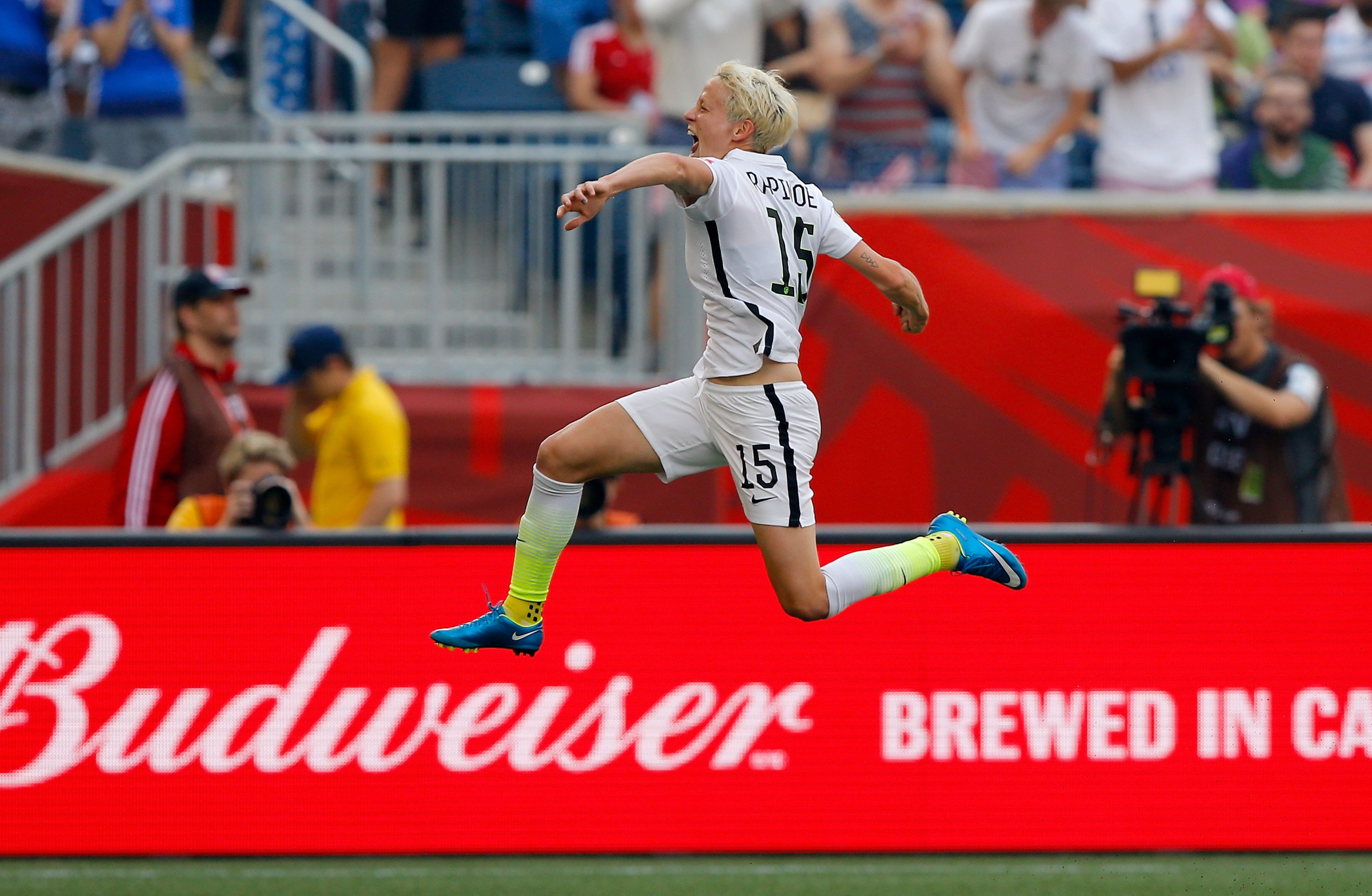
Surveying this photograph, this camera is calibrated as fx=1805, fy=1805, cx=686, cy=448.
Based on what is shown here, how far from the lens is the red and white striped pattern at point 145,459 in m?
7.22

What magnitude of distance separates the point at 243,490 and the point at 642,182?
2.99 meters

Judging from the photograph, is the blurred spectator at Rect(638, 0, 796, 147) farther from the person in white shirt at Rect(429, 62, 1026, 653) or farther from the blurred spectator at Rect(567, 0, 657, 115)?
the person in white shirt at Rect(429, 62, 1026, 653)

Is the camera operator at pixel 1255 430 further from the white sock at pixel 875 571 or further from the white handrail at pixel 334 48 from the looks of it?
the white handrail at pixel 334 48

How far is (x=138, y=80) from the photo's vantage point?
33.0 feet

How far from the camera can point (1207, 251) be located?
8812 millimetres

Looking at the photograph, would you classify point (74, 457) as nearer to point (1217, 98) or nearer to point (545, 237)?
point (545, 237)

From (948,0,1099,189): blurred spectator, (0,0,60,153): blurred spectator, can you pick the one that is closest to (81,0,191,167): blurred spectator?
(0,0,60,153): blurred spectator

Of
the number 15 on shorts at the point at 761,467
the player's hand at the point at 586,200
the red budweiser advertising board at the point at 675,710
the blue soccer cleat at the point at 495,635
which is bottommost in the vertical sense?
the red budweiser advertising board at the point at 675,710

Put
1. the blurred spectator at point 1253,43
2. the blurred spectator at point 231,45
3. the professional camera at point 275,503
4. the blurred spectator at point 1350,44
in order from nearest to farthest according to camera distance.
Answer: the professional camera at point 275,503 < the blurred spectator at point 1350,44 < the blurred spectator at point 1253,43 < the blurred spectator at point 231,45

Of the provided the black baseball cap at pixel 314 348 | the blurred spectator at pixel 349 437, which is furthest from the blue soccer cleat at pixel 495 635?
the black baseball cap at pixel 314 348

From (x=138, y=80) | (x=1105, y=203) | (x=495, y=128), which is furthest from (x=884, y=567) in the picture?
(x=138, y=80)

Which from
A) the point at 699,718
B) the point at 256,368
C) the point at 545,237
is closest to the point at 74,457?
the point at 256,368

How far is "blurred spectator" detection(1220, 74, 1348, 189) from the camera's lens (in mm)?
9352

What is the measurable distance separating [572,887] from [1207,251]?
4826 millimetres
